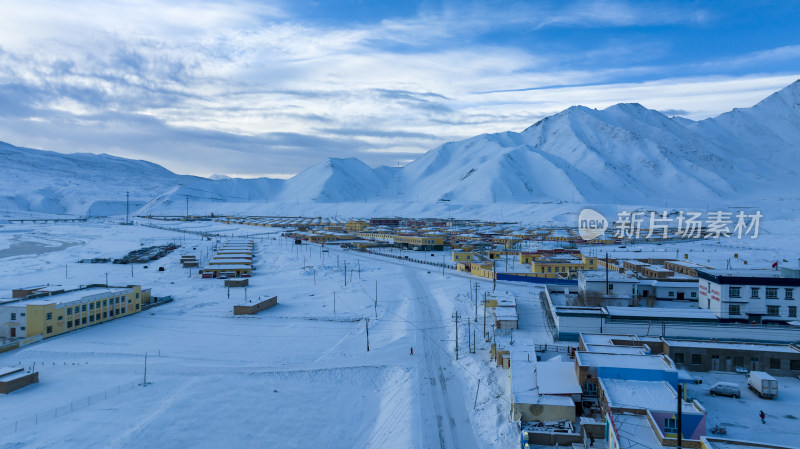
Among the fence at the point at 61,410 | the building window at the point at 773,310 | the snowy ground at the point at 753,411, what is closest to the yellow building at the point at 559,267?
the building window at the point at 773,310

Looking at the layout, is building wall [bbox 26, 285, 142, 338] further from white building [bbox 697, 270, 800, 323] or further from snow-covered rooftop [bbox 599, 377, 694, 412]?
white building [bbox 697, 270, 800, 323]

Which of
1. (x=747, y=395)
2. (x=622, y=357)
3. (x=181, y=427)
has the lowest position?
(x=181, y=427)

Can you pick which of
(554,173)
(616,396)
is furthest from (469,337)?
(554,173)

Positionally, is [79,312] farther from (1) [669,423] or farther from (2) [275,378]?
(1) [669,423]

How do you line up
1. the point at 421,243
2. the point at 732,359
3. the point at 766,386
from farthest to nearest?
the point at 421,243 < the point at 732,359 < the point at 766,386

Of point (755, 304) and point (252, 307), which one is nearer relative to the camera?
point (755, 304)

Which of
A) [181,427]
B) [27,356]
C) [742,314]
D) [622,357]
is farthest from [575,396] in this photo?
[27,356]

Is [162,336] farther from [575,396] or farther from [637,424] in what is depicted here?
[637,424]

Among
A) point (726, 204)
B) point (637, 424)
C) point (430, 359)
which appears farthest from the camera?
point (726, 204)
